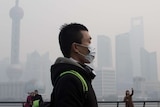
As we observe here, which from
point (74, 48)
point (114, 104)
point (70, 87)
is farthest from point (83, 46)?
point (114, 104)

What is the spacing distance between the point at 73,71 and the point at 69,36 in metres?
0.24

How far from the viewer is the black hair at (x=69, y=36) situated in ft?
5.87

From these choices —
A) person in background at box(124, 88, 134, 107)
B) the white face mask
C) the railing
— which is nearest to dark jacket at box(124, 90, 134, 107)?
person in background at box(124, 88, 134, 107)

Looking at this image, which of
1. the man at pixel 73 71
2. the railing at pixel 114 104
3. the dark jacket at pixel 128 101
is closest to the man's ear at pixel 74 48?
the man at pixel 73 71

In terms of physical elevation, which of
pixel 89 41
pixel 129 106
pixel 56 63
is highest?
pixel 89 41

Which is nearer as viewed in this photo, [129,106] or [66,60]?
[66,60]

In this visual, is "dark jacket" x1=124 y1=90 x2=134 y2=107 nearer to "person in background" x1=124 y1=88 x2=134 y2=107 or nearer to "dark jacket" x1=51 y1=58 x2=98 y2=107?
"person in background" x1=124 y1=88 x2=134 y2=107

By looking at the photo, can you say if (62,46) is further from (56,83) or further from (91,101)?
(91,101)

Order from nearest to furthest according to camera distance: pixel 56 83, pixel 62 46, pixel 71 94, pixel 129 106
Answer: pixel 71 94, pixel 56 83, pixel 62 46, pixel 129 106

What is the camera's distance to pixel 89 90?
5.47 feet

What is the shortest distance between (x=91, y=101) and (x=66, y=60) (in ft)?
0.88

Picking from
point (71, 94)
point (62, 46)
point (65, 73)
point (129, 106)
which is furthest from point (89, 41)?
point (129, 106)

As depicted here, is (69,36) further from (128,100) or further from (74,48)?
(128,100)

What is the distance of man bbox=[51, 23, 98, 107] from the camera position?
1.55 m
